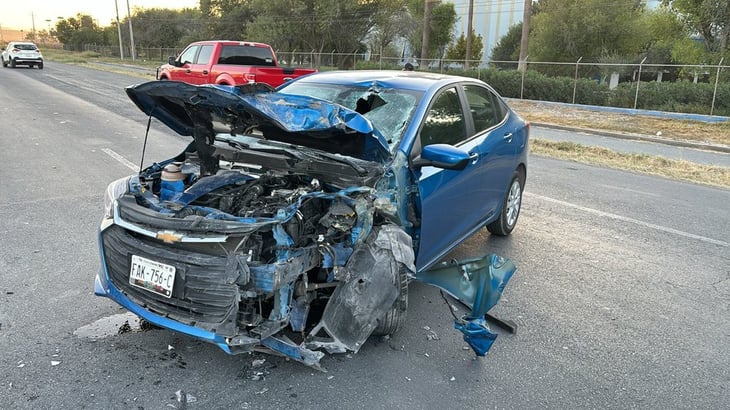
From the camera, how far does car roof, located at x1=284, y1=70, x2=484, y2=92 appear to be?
14.2 ft

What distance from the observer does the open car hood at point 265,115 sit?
3168mm

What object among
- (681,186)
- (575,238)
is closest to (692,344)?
(575,238)

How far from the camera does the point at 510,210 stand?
18.6 feet

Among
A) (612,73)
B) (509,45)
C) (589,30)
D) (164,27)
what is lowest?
(612,73)

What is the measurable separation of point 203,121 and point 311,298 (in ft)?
5.37

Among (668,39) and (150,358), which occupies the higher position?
Result: (668,39)

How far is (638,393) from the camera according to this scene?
3066 millimetres

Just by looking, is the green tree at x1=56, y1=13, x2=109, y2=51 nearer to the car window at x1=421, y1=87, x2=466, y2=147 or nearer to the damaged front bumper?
the car window at x1=421, y1=87, x2=466, y2=147

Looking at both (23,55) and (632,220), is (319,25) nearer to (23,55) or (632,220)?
(23,55)

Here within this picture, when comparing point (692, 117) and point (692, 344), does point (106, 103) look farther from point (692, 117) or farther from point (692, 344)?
point (692, 117)

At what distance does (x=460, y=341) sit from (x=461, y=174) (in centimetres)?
130

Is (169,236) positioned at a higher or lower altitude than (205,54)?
lower

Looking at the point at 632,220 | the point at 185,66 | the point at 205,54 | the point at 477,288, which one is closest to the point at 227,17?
the point at 185,66

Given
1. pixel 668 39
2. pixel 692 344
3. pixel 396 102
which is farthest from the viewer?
pixel 668 39
